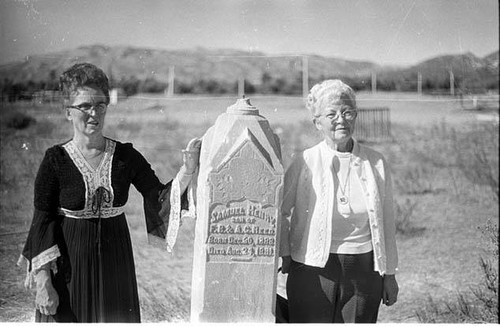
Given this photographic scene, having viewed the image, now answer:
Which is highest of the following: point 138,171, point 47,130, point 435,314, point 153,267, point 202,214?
point 47,130

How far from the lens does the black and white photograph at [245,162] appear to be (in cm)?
283

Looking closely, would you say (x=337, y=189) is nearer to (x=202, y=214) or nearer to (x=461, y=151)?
(x=202, y=214)

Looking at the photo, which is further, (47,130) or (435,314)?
(435,314)

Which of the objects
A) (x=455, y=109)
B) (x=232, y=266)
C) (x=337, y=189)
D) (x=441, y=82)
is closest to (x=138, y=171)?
(x=232, y=266)

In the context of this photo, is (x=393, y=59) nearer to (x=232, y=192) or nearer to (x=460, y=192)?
(x=460, y=192)

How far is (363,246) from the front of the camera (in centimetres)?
285

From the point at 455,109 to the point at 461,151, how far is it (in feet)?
1.44

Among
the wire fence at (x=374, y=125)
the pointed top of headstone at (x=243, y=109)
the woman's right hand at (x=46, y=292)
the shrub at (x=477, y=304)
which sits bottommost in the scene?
the shrub at (x=477, y=304)

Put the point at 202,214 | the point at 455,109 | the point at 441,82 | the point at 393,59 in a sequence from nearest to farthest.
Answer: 1. the point at 202,214
2. the point at 393,59
3. the point at 441,82
4. the point at 455,109

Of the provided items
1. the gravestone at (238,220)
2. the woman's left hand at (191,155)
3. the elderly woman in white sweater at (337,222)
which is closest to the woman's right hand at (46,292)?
the gravestone at (238,220)

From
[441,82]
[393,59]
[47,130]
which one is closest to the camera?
[47,130]

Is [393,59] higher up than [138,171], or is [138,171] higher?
[393,59]

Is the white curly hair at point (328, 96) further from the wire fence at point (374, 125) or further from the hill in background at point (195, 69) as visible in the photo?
the wire fence at point (374, 125)

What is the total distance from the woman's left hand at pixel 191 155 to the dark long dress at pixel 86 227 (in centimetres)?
15
